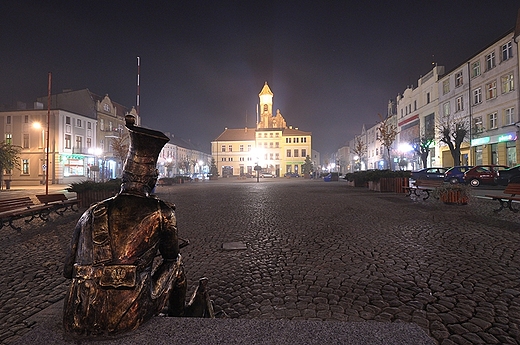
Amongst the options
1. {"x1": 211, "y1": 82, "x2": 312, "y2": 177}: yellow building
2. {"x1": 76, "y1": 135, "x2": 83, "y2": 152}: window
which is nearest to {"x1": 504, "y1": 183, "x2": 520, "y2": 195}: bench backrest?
{"x1": 76, "y1": 135, "x2": 83, "y2": 152}: window

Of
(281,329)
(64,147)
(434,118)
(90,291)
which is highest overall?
(434,118)

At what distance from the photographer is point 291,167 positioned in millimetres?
82188

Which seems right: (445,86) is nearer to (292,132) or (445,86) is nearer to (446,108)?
(446,108)

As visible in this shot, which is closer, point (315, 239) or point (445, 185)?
point (315, 239)

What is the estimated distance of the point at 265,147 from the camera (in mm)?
83188

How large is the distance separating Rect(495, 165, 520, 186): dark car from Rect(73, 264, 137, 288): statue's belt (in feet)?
83.8

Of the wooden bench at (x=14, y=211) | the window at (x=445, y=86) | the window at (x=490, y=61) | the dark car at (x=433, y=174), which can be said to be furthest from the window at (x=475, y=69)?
the wooden bench at (x=14, y=211)

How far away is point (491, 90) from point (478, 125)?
3767 mm

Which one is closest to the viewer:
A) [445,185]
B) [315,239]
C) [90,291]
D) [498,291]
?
[90,291]

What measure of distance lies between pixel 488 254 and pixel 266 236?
4282 mm

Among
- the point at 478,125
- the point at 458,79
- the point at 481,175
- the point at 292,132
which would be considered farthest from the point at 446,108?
the point at 292,132

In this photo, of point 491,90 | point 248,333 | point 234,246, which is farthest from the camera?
point 491,90

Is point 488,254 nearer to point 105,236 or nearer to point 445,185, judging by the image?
point 105,236

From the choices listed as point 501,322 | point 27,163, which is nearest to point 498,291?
point 501,322
